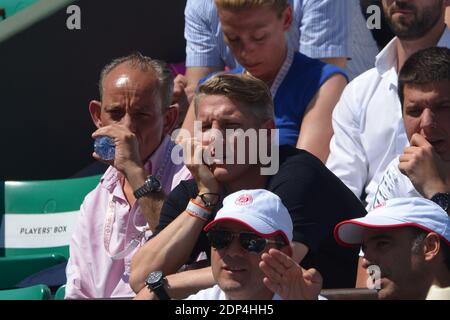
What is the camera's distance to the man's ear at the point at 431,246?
12.4 ft

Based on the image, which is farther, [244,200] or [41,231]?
[41,231]

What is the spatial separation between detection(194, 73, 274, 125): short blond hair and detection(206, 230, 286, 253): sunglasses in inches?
29.9

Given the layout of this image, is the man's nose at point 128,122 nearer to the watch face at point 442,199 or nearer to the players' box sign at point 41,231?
the players' box sign at point 41,231

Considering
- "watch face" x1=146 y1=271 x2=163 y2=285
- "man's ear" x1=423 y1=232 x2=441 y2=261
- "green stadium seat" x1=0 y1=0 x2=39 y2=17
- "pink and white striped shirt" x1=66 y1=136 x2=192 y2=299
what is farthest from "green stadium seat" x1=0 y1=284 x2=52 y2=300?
"green stadium seat" x1=0 y1=0 x2=39 y2=17

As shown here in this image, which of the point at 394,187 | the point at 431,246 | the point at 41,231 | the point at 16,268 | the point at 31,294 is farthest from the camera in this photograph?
the point at 41,231

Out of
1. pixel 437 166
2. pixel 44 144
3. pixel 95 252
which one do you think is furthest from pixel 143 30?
pixel 437 166

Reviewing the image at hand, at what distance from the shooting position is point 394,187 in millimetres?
4602

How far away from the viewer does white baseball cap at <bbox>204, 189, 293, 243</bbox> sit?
12.7 feet

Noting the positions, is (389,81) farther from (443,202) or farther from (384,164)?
(443,202)

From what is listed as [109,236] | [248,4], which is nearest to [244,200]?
[109,236]

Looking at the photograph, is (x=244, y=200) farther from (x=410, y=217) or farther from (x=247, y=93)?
(x=247, y=93)

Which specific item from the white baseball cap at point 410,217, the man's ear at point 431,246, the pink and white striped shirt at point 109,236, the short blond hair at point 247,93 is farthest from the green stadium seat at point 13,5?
the man's ear at point 431,246

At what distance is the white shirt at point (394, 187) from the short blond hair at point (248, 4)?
1.05 m

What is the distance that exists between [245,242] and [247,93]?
858 millimetres
